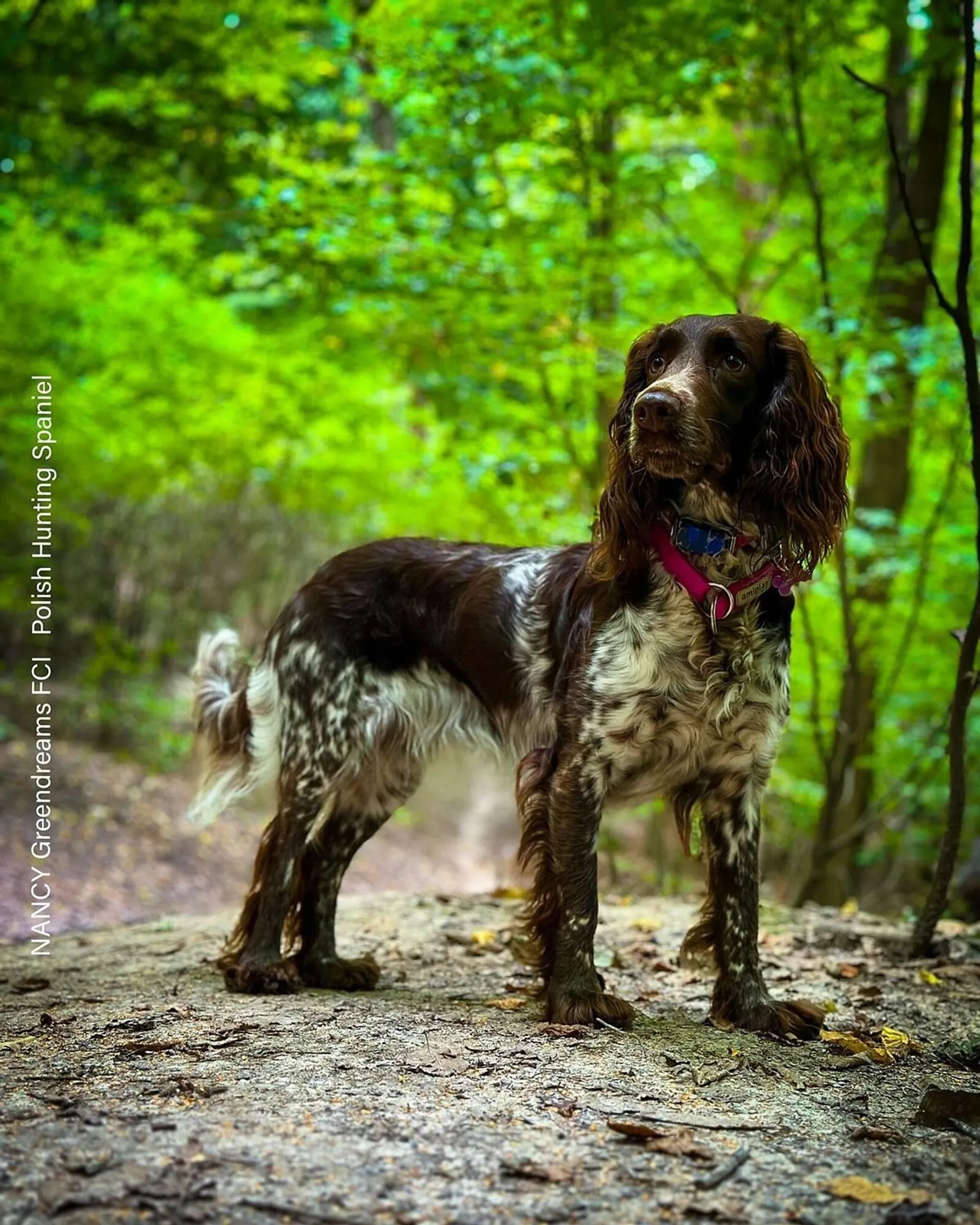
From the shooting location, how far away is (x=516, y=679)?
372 cm

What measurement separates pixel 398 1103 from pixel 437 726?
5.39ft

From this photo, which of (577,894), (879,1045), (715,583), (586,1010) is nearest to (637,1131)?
(586,1010)

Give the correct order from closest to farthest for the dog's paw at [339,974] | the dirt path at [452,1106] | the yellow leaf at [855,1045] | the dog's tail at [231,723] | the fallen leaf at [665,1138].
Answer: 1. the dirt path at [452,1106]
2. the fallen leaf at [665,1138]
3. the yellow leaf at [855,1045]
4. the dog's paw at [339,974]
5. the dog's tail at [231,723]

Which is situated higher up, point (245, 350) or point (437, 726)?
point (245, 350)

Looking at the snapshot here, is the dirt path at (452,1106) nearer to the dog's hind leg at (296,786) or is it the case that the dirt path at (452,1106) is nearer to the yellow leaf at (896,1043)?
the yellow leaf at (896,1043)

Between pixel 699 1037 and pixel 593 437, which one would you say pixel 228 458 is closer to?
pixel 593 437

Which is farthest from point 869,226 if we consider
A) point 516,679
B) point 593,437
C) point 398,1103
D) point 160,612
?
point 160,612

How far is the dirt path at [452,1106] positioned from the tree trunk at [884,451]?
240cm

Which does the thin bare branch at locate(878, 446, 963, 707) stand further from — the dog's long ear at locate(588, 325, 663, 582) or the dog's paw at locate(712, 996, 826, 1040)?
the dog's paw at locate(712, 996, 826, 1040)

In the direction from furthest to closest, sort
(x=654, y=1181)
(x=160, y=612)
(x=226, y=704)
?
(x=160, y=612), (x=226, y=704), (x=654, y=1181)

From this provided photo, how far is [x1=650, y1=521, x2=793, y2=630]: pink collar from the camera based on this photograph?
10.4 ft

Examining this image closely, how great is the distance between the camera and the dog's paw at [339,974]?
12.5ft

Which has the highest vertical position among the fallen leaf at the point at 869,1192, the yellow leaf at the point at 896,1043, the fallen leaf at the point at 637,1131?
the fallen leaf at the point at 869,1192

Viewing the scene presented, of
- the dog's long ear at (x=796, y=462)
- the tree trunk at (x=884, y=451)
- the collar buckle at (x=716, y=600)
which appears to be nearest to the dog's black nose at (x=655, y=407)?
the dog's long ear at (x=796, y=462)
